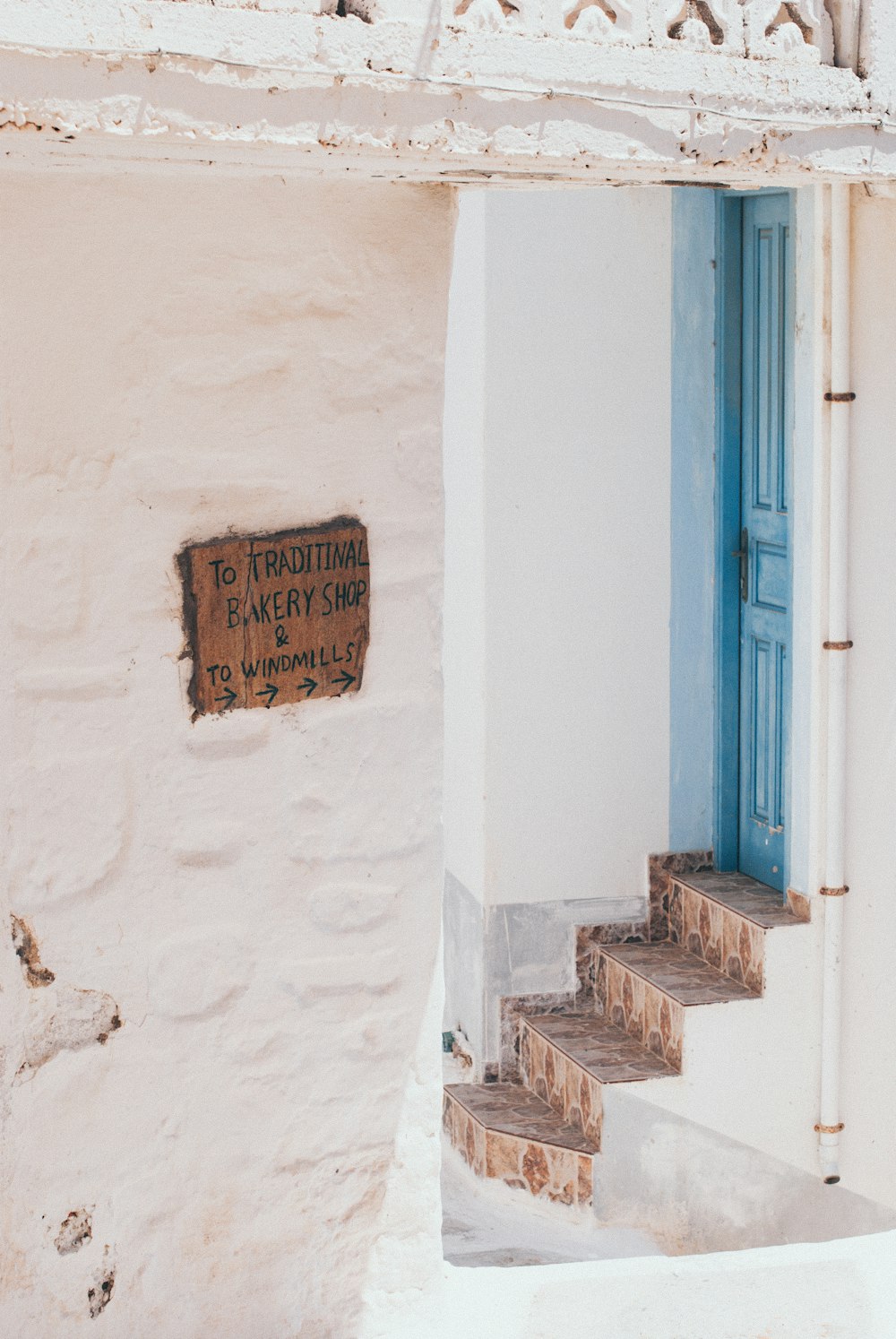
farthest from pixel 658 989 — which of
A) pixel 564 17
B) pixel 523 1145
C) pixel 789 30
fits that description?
pixel 564 17

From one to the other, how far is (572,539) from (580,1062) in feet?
5.74

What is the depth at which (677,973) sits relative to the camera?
539 cm

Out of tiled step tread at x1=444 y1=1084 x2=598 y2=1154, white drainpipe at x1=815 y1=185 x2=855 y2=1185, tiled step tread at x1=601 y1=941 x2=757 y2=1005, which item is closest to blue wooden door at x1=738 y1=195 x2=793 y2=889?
tiled step tread at x1=601 y1=941 x2=757 y2=1005

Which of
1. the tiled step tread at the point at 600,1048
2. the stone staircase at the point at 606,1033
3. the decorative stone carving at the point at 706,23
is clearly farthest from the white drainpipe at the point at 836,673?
the decorative stone carving at the point at 706,23

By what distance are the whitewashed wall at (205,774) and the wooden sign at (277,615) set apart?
3 cm

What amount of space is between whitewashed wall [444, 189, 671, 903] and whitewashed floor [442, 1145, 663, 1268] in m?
0.99

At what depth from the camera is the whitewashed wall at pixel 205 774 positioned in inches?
82.7

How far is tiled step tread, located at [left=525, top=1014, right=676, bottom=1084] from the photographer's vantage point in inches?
202

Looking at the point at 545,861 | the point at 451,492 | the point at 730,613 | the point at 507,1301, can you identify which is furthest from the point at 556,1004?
the point at 507,1301

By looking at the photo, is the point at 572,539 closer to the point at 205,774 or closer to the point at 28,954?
the point at 205,774

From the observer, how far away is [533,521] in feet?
18.4

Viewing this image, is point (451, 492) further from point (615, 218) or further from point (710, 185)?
point (710, 185)

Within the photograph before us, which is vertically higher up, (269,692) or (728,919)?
(269,692)

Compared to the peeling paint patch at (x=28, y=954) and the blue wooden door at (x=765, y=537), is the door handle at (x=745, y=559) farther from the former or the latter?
the peeling paint patch at (x=28, y=954)
